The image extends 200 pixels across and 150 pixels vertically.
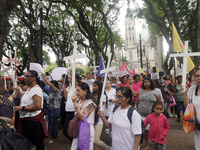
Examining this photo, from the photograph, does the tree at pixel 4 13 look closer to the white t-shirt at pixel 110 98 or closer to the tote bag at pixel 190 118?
the white t-shirt at pixel 110 98

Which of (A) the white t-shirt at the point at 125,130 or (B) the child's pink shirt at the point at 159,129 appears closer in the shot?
(A) the white t-shirt at the point at 125,130

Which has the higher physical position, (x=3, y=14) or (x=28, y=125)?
(x=3, y=14)

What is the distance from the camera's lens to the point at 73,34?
21391 millimetres

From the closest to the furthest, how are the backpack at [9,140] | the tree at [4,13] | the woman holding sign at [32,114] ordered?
1. the backpack at [9,140]
2. the woman holding sign at [32,114]
3. the tree at [4,13]

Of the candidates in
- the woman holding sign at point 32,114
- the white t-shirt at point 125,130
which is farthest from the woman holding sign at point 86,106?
the woman holding sign at point 32,114

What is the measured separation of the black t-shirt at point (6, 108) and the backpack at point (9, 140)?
3.2 inches

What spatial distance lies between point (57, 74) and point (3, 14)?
254 cm

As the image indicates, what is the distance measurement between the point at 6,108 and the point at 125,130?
5.30ft

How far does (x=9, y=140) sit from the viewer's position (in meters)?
2.15

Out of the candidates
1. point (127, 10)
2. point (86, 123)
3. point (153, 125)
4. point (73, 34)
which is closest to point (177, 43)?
point (153, 125)

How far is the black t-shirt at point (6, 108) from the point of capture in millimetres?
2309

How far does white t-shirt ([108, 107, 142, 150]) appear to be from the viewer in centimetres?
246

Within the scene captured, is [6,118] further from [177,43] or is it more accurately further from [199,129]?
[177,43]

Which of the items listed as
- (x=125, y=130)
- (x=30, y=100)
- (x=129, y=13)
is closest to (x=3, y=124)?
(x=30, y=100)
